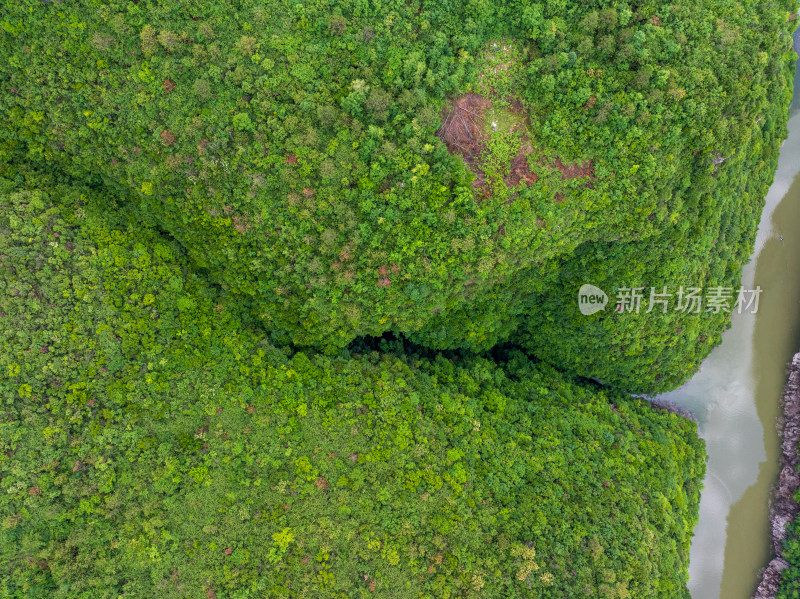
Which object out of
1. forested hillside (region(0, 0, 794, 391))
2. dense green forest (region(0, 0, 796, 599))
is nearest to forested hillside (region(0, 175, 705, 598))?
dense green forest (region(0, 0, 796, 599))

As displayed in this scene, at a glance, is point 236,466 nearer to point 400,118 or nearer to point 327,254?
point 327,254

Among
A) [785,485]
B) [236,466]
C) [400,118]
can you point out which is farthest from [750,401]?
[236,466]

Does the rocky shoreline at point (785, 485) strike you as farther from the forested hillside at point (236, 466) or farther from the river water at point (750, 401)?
the forested hillside at point (236, 466)

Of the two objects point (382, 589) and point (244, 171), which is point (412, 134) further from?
point (382, 589)

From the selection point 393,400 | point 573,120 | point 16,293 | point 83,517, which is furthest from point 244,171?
point 83,517

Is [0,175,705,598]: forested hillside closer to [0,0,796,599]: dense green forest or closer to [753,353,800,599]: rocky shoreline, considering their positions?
[0,0,796,599]: dense green forest
